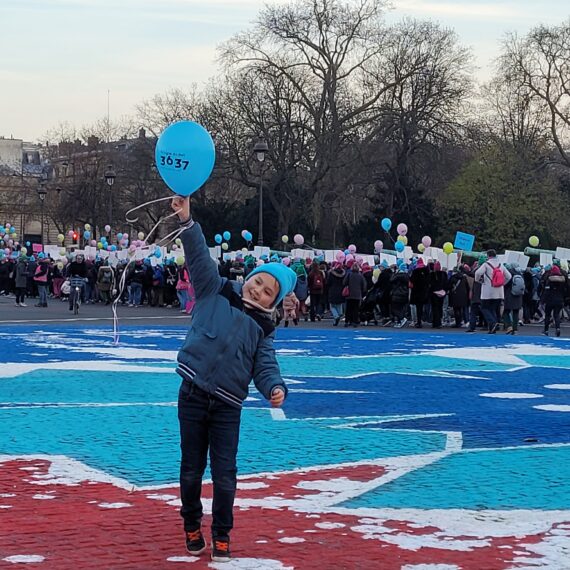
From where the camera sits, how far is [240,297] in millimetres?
6379

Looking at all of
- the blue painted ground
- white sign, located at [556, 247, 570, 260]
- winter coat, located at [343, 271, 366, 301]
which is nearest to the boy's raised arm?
the blue painted ground

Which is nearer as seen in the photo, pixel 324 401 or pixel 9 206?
pixel 324 401

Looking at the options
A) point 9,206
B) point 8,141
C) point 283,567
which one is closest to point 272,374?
point 283,567

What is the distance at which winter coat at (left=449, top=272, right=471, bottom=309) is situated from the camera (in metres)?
27.4

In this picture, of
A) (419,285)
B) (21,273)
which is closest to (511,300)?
(419,285)

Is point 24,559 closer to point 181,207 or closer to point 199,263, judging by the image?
point 199,263

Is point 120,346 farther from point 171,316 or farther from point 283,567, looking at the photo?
point 283,567

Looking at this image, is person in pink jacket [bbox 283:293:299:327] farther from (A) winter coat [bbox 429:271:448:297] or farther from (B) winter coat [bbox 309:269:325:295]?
Answer: (A) winter coat [bbox 429:271:448:297]

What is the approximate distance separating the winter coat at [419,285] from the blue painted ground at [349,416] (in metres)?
6.44

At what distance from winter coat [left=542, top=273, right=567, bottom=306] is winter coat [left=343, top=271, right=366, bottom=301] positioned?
446cm

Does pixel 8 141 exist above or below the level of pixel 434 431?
above

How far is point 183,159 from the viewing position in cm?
646

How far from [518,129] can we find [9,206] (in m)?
45.3

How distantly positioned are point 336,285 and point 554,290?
5.60 meters
